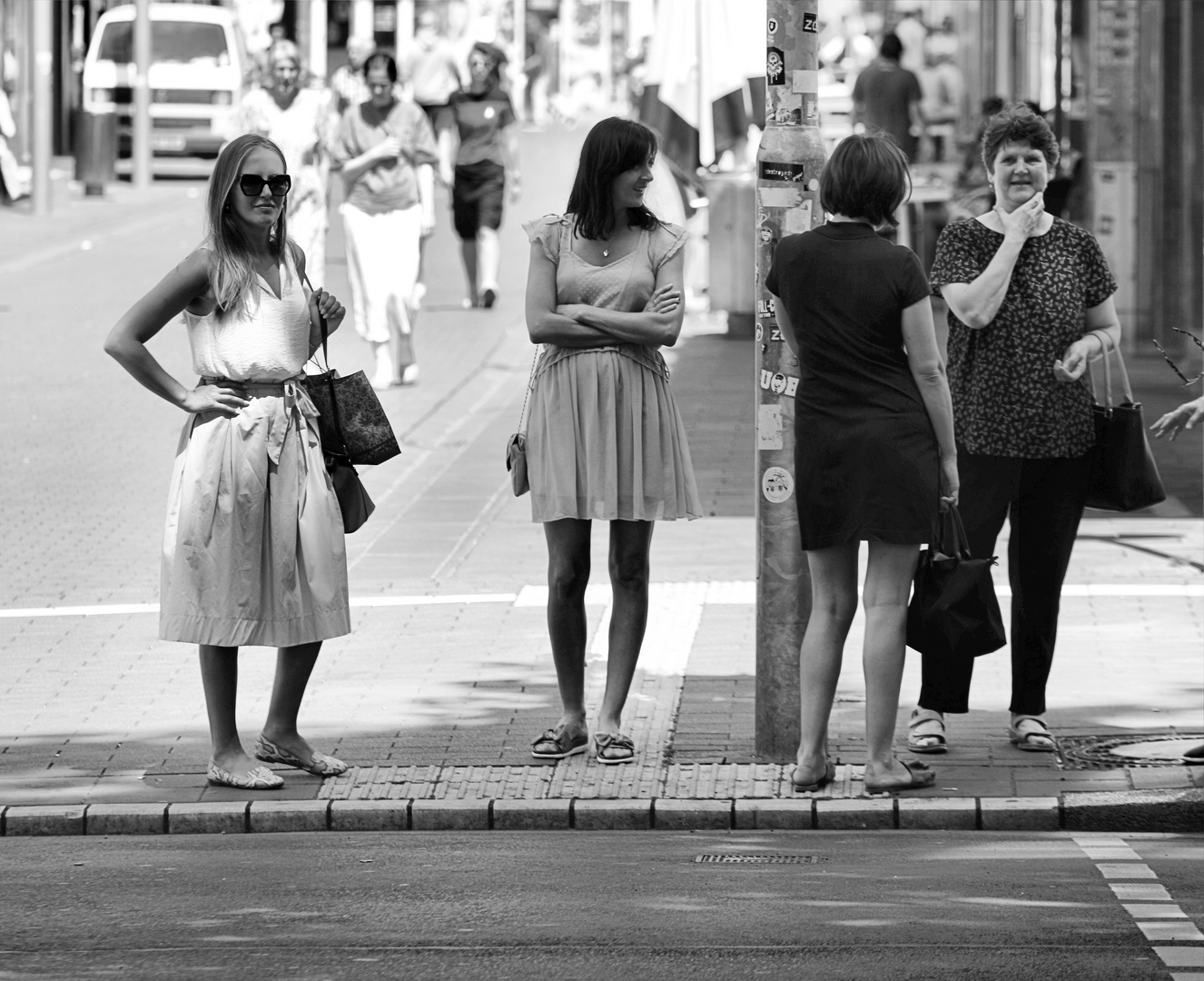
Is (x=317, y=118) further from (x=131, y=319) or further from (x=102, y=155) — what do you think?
(x=102, y=155)

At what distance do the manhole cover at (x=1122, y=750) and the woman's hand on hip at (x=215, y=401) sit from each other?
8.58 ft

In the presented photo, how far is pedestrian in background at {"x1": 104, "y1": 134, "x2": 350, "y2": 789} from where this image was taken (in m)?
6.95

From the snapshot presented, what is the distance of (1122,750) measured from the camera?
735cm

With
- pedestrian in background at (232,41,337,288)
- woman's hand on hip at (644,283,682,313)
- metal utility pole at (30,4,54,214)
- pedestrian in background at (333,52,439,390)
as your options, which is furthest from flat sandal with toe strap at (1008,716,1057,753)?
metal utility pole at (30,4,54,214)

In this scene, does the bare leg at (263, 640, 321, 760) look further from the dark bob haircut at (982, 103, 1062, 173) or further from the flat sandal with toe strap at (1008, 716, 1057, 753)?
the dark bob haircut at (982, 103, 1062, 173)

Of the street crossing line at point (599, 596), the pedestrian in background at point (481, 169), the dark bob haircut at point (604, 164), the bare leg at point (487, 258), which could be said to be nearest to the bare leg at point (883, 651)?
the dark bob haircut at point (604, 164)

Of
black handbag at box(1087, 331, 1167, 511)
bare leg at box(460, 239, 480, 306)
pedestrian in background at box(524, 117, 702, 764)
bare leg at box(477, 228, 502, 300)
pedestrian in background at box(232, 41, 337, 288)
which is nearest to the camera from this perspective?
pedestrian in background at box(524, 117, 702, 764)

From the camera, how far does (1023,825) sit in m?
6.70

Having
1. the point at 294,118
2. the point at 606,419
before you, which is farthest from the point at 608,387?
the point at 294,118

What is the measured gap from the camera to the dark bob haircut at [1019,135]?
24.2 ft

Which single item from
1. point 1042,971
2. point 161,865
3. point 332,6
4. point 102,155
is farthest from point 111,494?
point 332,6

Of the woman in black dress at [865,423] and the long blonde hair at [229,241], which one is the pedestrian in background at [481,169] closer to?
the long blonde hair at [229,241]

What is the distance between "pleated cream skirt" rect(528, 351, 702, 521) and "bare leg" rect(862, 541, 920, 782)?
0.62 meters

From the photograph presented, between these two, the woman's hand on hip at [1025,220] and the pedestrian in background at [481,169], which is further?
the pedestrian in background at [481,169]
